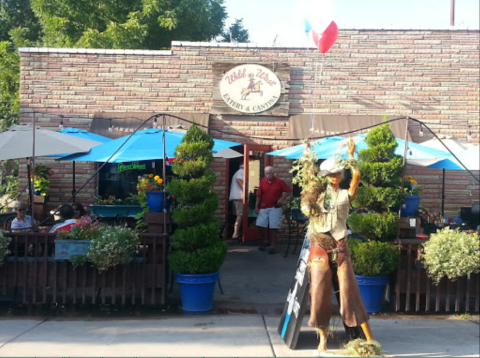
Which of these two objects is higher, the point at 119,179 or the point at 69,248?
the point at 119,179

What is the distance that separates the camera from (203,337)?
20.0 feet

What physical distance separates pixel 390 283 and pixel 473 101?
6928 mm

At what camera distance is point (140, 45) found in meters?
19.7

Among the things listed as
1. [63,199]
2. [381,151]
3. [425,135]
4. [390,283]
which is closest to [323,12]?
[381,151]

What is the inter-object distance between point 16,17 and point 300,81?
1870 centimetres

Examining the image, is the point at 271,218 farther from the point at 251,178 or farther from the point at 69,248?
the point at 69,248

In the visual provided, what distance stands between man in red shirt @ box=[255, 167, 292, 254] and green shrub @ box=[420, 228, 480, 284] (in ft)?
15.0

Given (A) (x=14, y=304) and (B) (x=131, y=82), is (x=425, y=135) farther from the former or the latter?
(A) (x=14, y=304)

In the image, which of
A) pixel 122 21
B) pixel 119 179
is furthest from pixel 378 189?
pixel 122 21

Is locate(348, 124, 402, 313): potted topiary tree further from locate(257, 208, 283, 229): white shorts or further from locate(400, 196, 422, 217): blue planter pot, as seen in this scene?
locate(257, 208, 283, 229): white shorts

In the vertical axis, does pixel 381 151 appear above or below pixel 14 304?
above

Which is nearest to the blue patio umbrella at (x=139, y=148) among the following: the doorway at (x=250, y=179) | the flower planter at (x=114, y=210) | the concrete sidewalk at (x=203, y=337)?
the flower planter at (x=114, y=210)

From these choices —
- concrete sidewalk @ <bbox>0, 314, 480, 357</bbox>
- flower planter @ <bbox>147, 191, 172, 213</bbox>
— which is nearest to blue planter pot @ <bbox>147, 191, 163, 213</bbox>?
flower planter @ <bbox>147, 191, 172, 213</bbox>

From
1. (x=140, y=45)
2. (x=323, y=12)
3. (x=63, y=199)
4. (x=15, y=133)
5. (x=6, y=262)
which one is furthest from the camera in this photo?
(x=140, y=45)
